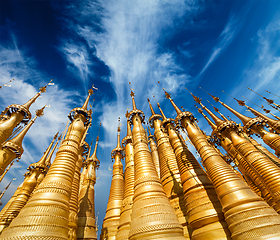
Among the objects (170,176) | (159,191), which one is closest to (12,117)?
(159,191)

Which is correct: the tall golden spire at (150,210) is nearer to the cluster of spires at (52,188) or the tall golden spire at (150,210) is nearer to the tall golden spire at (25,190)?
the cluster of spires at (52,188)

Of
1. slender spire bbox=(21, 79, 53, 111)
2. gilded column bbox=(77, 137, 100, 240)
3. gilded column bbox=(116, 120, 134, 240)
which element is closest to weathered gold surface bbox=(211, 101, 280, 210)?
gilded column bbox=(116, 120, 134, 240)

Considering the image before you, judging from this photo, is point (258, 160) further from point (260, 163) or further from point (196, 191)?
point (196, 191)

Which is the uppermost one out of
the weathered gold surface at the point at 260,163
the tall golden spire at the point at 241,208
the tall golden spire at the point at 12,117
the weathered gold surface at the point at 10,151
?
the tall golden spire at the point at 12,117

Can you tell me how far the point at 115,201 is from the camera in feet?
52.4

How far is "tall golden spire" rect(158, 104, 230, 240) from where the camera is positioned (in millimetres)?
7570

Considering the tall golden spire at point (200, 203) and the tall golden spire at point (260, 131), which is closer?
the tall golden spire at point (200, 203)

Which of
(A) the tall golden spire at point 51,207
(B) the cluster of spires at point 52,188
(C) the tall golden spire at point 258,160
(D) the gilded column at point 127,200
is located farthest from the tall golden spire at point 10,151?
(C) the tall golden spire at point 258,160

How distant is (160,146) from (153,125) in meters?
3.15

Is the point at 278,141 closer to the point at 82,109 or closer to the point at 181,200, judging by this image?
the point at 181,200

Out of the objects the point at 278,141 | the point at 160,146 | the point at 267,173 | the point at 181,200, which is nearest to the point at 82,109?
the point at 160,146

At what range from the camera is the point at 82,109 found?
1247 centimetres

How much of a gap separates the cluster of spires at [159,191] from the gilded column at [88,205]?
0.29 feet

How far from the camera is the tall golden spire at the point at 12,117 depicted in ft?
36.4
